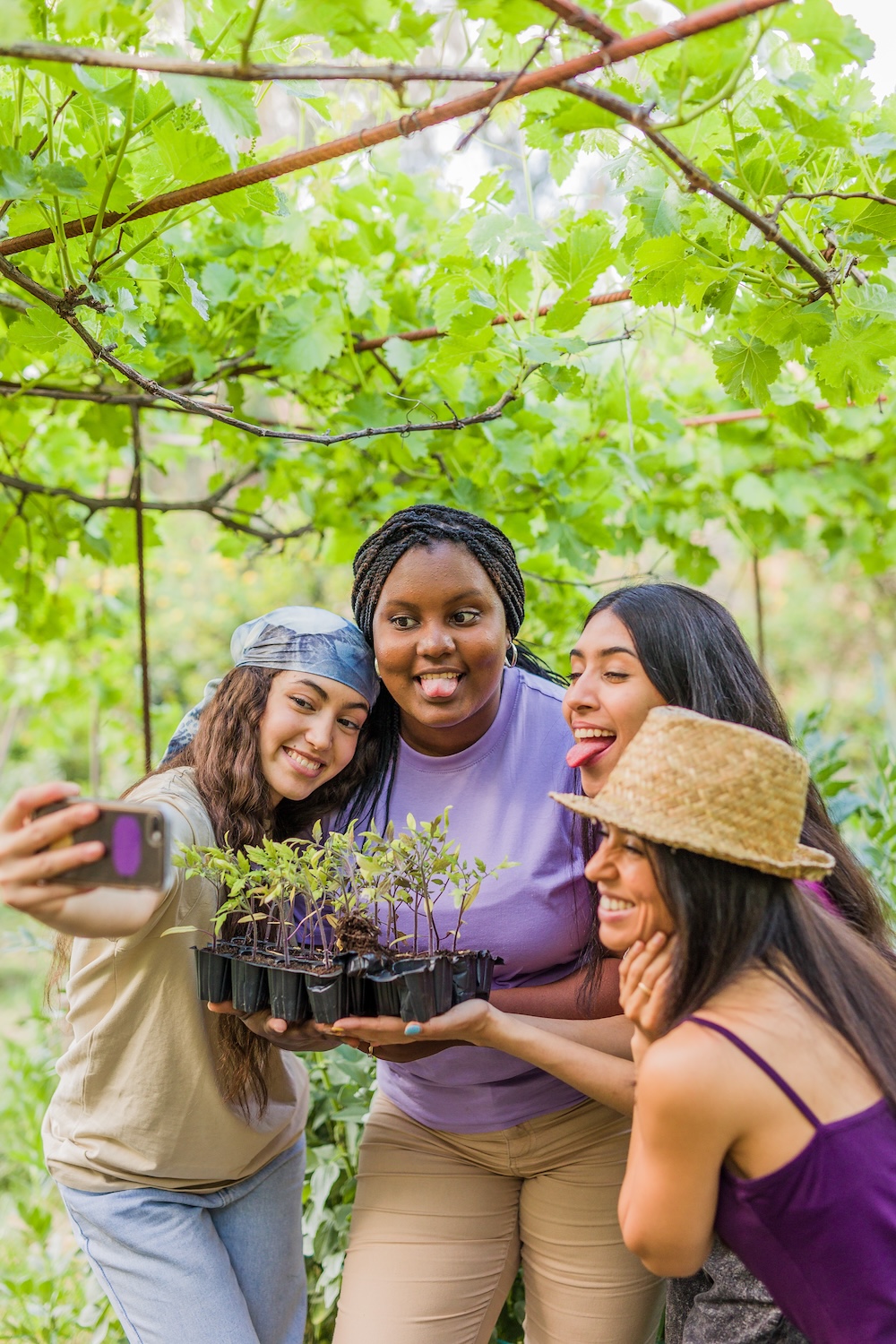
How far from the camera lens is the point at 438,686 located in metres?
2.03

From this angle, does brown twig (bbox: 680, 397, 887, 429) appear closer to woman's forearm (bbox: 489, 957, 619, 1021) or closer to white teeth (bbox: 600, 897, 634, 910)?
woman's forearm (bbox: 489, 957, 619, 1021)

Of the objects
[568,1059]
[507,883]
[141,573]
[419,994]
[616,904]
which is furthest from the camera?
[141,573]

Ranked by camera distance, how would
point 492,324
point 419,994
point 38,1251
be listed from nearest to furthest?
point 419,994 → point 492,324 → point 38,1251

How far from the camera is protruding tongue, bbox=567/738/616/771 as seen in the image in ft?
6.18

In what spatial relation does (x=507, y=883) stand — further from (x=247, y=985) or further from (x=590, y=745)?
(x=247, y=985)

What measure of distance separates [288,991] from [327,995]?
0.29ft

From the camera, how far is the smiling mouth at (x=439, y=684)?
2029 mm

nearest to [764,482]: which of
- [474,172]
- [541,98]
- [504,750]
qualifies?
[474,172]

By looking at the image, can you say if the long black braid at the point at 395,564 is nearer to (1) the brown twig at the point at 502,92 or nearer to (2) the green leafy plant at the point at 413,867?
(2) the green leafy plant at the point at 413,867

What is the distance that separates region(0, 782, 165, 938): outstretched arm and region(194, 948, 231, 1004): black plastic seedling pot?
1.47ft

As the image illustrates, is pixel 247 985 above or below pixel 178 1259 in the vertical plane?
above

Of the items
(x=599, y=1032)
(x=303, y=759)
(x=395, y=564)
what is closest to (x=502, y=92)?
(x=395, y=564)

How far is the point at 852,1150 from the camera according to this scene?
131 centimetres

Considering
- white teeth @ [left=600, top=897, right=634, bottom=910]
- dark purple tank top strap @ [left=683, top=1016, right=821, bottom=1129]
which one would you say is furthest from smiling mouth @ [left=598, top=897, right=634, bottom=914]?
dark purple tank top strap @ [left=683, top=1016, right=821, bottom=1129]
